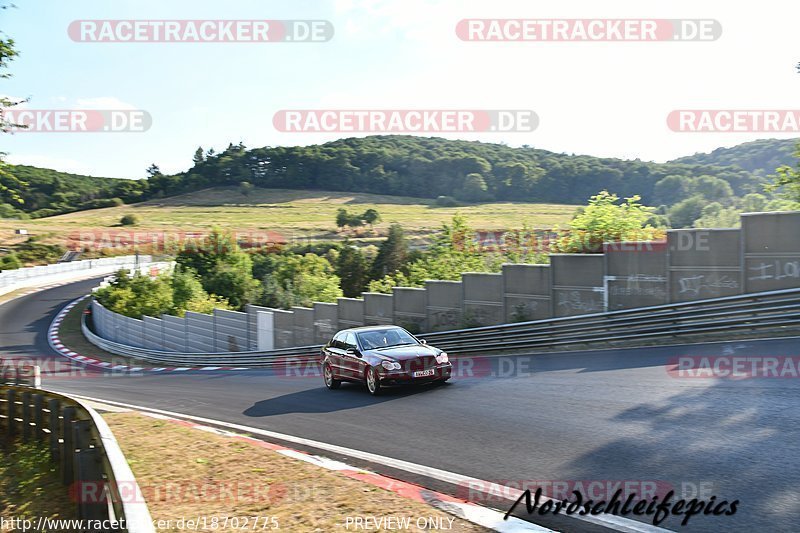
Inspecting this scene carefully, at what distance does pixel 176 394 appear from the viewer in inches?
762

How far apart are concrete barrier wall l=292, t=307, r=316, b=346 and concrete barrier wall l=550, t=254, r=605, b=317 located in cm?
1416

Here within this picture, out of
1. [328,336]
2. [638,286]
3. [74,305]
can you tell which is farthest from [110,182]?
[638,286]

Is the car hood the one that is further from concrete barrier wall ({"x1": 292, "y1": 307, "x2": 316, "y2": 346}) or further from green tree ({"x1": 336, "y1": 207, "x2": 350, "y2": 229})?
green tree ({"x1": 336, "y1": 207, "x2": 350, "y2": 229})

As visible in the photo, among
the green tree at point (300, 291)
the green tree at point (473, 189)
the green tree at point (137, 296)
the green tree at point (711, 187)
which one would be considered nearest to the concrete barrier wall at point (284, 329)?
the green tree at point (300, 291)

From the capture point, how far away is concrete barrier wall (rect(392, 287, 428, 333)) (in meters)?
23.2

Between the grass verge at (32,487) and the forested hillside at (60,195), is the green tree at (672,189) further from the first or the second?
the forested hillside at (60,195)

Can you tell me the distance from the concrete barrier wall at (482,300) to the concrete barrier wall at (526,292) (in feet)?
0.98

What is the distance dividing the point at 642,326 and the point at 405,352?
5.43 metres

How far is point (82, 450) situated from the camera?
23.3 ft

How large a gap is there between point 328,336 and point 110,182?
162 metres

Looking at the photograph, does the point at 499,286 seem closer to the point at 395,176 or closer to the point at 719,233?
the point at 719,233

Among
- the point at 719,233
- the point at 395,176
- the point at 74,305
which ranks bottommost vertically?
the point at 74,305

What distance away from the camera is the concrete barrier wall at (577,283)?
17.3 metres

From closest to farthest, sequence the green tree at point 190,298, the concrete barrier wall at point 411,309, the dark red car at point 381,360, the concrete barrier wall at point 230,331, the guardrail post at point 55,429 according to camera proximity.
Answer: the guardrail post at point 55,429 < the dark red car at point 381,360 < the concrete barrier wall at point 411,309 < the concrete barrier wall at point 230,331 < the green tree at point 190,298
